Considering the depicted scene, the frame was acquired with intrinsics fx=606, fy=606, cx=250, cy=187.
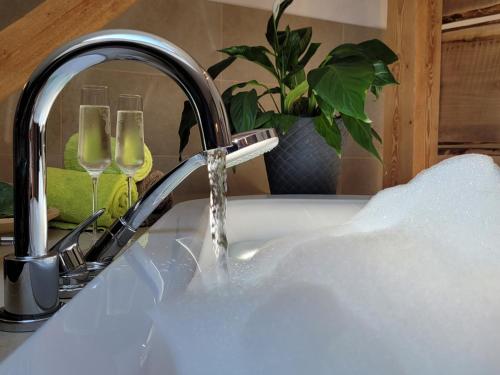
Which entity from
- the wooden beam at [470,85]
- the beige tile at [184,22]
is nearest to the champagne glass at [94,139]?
the beige tile at [184,22]

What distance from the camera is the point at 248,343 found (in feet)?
2.67

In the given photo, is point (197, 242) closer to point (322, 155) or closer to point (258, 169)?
point (322, 155)

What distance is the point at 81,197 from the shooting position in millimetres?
1400

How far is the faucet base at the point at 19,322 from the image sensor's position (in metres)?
0.61

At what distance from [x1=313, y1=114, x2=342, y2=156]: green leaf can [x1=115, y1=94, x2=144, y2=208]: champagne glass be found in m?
0.58

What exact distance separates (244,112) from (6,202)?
0.68m

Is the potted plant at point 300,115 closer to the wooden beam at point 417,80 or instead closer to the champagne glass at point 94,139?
the champagne glass at point 94,139

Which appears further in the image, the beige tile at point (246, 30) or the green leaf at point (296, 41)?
the beige tile at point (246, 30)

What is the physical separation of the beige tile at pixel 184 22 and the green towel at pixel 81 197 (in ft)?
2.69

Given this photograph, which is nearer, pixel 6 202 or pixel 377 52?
pixel 6 202

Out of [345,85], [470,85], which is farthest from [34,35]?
[470,85]

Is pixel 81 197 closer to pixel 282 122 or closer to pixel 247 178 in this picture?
pixel 282 122

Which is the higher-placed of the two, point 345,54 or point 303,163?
point 345,54

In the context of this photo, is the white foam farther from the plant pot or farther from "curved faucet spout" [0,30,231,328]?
the plant pot
